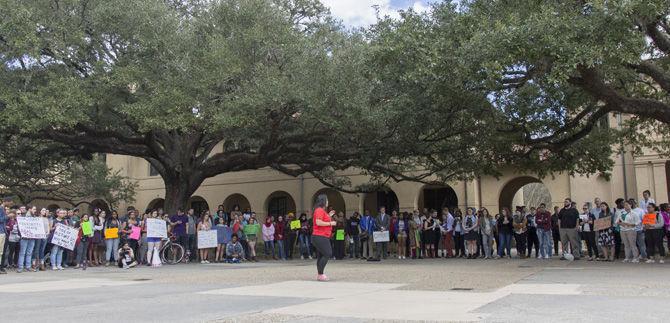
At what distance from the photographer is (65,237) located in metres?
17.0

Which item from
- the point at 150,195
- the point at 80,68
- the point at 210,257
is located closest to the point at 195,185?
the point at 210,257

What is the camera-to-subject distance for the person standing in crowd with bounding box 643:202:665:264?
616 inches

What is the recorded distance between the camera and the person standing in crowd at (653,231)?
15.7 m

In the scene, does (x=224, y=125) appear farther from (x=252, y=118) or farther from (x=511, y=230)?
(x=511, y=230)

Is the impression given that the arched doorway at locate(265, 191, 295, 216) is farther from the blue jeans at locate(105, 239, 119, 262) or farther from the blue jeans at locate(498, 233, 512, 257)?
the blue jeans at locate(498, 233, 512, 257)

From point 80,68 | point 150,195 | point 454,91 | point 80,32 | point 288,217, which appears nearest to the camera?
point 454,91

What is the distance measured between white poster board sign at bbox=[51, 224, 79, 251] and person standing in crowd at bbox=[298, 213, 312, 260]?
7606mm

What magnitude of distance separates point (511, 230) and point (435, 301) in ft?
38.2

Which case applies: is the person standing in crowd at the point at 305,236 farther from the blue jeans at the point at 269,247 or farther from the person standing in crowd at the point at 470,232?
the person standing in crowd at the point at 470,232

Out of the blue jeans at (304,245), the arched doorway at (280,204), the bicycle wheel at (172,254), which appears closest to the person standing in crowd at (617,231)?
the blue jeans at (304,245)

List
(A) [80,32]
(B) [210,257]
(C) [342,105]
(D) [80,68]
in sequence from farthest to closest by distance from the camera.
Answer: (B) [210,257] < (D) [80,68] < (A) [80,32] < (C) [342,105]

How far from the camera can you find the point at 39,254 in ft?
54.2

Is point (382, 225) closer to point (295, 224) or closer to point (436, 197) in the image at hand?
point (295, 224)

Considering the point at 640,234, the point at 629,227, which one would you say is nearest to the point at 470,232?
the point at 629,227
